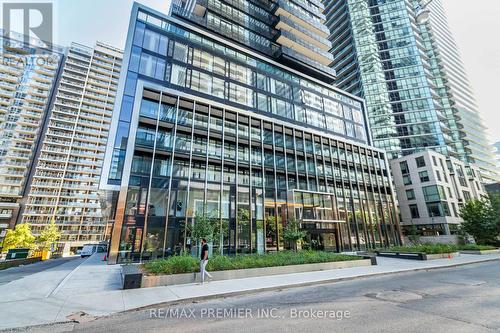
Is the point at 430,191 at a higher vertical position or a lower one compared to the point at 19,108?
lower

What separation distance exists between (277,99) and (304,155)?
36.3ft

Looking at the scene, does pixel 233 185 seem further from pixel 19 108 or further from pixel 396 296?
pixel 19 108

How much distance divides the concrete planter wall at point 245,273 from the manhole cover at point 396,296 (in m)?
5.81

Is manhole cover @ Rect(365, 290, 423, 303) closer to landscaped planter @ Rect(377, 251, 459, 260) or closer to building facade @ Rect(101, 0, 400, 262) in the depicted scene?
landscaped planter @ Rect(377, 251, 459, 260)

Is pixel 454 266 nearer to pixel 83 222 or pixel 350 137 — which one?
pixel 350 137

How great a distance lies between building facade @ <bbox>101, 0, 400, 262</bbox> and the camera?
22.6 metres

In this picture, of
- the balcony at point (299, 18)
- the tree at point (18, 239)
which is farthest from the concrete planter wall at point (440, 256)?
the tree at point (18, 239)

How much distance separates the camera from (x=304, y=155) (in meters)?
34.6

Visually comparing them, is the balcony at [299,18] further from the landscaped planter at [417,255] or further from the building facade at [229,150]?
the landscaped planter at [417,255]

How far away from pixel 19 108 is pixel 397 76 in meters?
120

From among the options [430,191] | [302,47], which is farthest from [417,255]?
[302,47]

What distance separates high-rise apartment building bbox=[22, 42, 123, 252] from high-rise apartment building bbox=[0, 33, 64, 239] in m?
2.88

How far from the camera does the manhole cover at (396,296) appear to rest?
776 centimetres

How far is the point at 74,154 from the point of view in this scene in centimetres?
7531
